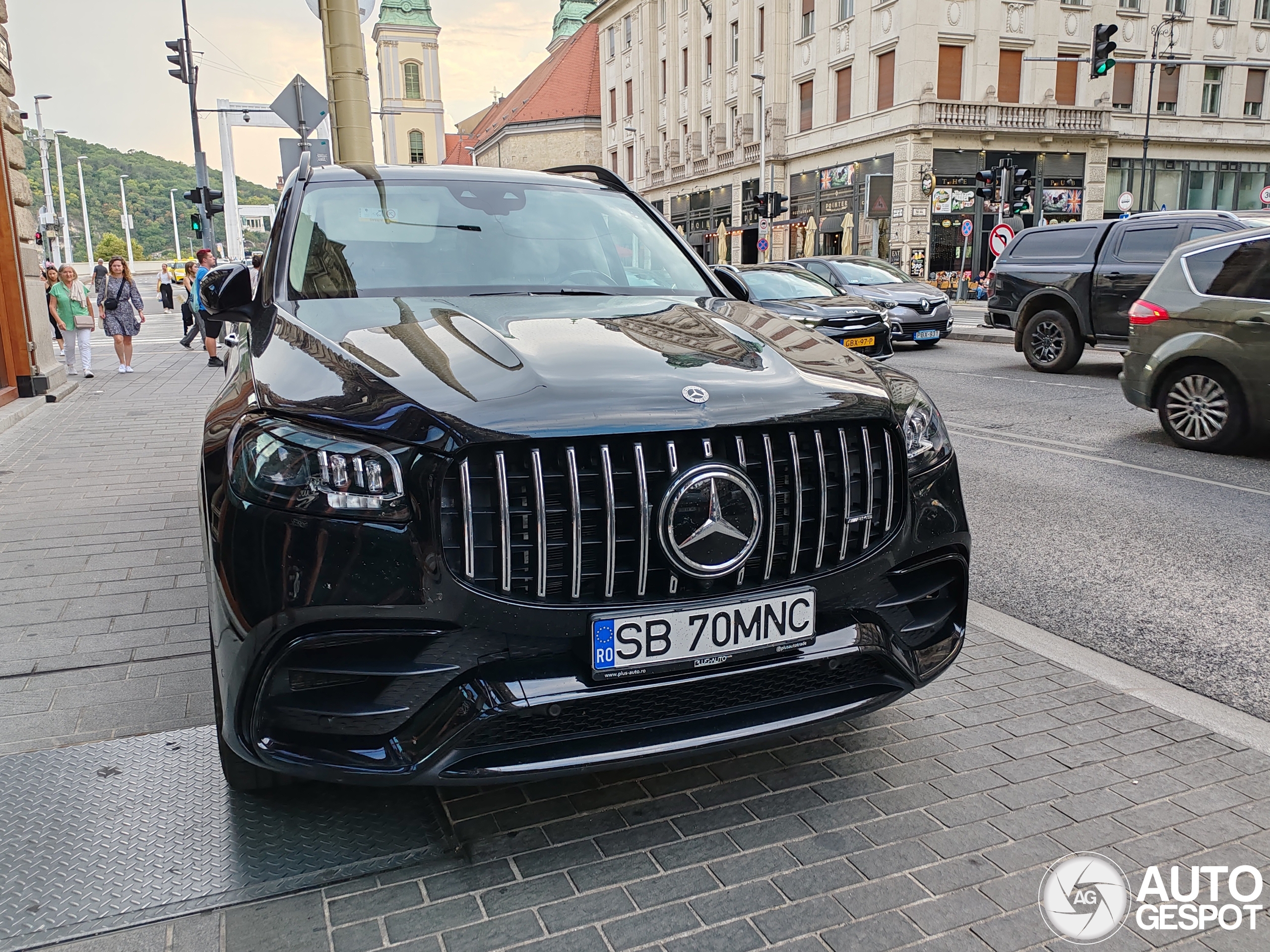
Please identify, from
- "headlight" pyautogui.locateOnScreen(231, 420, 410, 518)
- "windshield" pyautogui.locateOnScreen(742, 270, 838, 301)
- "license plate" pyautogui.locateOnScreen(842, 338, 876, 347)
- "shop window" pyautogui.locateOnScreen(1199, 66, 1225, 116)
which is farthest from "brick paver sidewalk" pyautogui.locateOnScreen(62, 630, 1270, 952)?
"shop window" pyautogui.locateOnScreen(1199, 66, 1225, 116)

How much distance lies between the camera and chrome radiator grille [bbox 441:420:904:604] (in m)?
2.19

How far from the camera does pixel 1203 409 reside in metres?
7.86

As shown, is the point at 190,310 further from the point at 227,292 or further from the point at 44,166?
the point at 44,166

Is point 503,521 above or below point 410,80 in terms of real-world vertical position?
below

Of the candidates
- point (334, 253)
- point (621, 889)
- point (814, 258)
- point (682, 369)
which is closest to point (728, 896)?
point (621, 889)

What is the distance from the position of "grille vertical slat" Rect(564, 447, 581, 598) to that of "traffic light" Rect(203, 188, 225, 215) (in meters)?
24.9

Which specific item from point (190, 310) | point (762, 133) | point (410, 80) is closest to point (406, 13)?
point (410, 80)

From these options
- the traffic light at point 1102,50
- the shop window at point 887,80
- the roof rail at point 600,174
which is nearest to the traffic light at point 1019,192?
the traffic light at point 1102,50

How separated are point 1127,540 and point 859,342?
30.0 feet

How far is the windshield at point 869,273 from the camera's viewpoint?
58.3 ft

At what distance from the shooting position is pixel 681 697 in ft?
7.93

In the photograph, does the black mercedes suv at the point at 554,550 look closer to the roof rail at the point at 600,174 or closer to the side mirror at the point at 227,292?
the side mirror at the point at 227,292

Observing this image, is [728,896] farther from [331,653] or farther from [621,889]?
[331,653]

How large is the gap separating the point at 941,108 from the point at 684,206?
2157cm
